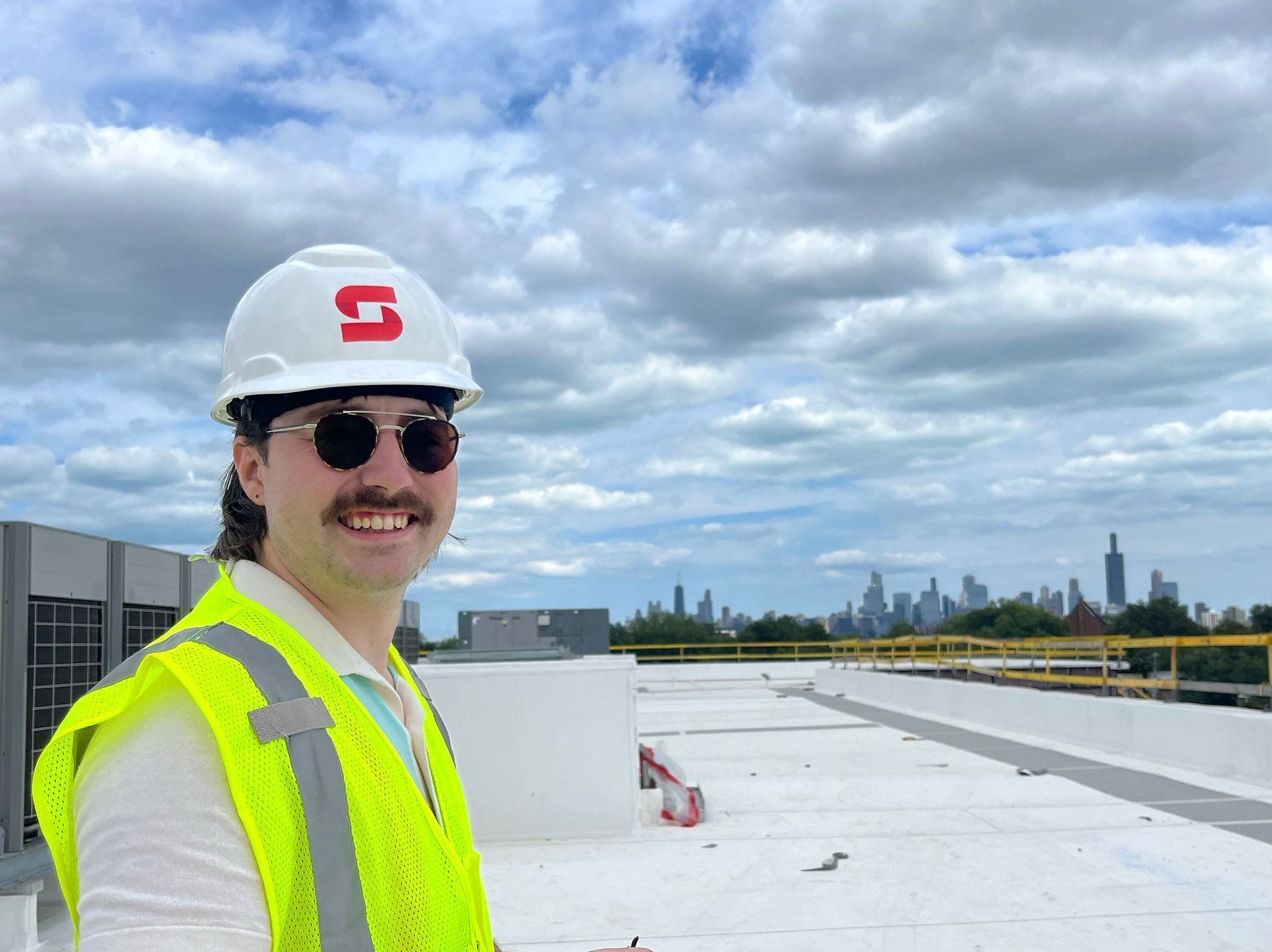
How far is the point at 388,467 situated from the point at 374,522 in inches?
4.2

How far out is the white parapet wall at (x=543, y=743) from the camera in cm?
821

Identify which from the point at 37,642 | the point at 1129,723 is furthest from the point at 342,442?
the point at 1129,723

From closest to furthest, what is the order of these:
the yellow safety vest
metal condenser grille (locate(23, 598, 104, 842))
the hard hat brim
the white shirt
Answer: the white shirt → the yellow safety vest → the hard hat brim → metal condenser grille (locate(23, 598, 104, 842))

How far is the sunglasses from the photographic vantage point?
2.03 m

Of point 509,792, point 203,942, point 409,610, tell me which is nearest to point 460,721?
point 509,792

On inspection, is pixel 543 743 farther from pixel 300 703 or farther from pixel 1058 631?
pixel 1058 631

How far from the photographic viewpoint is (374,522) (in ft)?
6.77

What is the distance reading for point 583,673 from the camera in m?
8.26

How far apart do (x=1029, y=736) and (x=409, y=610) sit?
11542 millimetres

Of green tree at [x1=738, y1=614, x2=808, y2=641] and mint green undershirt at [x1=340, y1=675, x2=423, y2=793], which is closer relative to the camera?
mint green undershirt at [x1=340, y1=675, x2=423, y2=793]

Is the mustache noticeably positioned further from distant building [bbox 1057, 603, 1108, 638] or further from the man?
distant building [bbox 1057, 603, 1108, 638]

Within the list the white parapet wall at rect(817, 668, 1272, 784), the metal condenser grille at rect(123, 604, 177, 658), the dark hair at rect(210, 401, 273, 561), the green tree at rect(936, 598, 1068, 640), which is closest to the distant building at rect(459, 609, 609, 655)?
the metal condenser grille at rect(123, 604, 177, 658)

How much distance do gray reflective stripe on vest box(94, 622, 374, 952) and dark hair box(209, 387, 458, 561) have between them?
56 cm

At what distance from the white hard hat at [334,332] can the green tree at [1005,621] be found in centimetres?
7318
